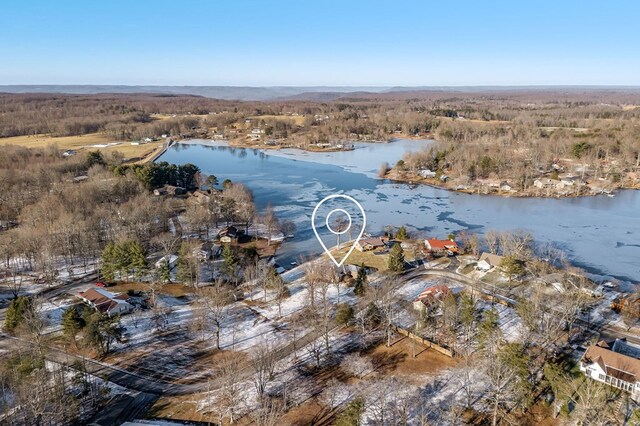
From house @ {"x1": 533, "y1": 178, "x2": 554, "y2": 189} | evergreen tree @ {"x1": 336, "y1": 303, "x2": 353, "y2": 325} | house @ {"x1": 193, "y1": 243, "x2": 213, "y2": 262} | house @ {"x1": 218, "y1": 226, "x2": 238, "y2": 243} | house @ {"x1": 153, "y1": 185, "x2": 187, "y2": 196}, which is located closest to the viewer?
evergreen tree @ {"x1": 336, "y1": 303, "x2": 353, "y2": 325}

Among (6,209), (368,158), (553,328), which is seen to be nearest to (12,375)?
(553,328)

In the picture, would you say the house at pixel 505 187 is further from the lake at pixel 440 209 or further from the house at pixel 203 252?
the house at pixel 203 252

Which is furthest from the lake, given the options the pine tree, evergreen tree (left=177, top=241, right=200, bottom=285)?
the pine tree

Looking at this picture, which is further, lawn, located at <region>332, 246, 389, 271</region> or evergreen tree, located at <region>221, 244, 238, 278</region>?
lawn, located at <region>332, 246, 389, 271</region>

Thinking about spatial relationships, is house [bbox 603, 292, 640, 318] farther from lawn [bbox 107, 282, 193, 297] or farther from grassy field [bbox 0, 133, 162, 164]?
grassy field [bbox 0, 133, 162, 164]

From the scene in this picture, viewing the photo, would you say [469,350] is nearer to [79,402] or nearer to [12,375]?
[79,402]

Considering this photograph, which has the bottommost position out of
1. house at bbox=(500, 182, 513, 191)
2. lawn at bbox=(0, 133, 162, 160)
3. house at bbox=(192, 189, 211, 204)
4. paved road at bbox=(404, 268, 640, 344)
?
paved road at bbox=(404, 268, 640, 344)

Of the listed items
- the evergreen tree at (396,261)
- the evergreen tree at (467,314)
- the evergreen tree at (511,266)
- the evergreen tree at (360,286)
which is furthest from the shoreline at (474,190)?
the evergreen tree at (467,314)
